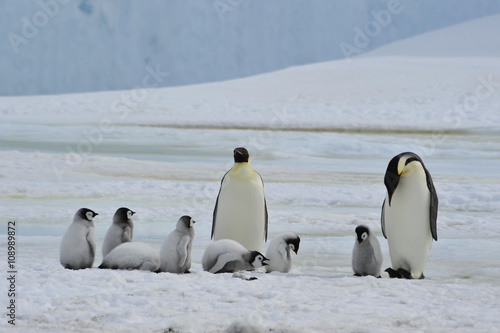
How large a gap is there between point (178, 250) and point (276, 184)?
11.6ft

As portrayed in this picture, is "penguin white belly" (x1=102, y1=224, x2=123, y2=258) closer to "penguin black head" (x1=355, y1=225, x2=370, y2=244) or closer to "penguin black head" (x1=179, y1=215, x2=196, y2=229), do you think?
"penguin black head" (x1=179, y1=215, x2=196, y2=229)

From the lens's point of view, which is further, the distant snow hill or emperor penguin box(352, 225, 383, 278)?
the distant snow hill

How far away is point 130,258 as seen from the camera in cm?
339

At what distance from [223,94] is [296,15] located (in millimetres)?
6288

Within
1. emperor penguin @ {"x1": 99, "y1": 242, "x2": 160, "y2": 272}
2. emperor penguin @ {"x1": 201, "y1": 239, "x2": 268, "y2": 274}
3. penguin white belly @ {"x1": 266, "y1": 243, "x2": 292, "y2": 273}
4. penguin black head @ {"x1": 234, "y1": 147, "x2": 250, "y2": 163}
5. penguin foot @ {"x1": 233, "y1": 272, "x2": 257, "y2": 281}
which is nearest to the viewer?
penguin foot @ {"x1": 233, "y1": 272, "x2": 257, "y2": 281}

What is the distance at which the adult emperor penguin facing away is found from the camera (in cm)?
369

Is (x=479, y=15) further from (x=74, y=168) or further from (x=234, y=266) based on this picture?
(x=234, y=266)

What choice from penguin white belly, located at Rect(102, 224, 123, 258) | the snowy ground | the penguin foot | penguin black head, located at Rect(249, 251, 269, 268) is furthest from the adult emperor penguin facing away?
penguin white belly, located at Rect(102, 224, 123, 258)

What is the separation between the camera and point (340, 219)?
5.24m

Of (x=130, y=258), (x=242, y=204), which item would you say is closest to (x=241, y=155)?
(x=242, y=204)

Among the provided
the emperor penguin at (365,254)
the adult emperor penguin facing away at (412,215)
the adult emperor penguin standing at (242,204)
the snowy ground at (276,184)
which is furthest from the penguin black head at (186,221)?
the adult emperor penguin facing away at (412,215)

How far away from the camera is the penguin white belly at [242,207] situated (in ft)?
13.4

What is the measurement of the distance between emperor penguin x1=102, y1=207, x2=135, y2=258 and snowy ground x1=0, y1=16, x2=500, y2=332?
0.28 m

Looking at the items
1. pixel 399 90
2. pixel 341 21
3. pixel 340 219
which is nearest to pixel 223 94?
pixel 399 90
